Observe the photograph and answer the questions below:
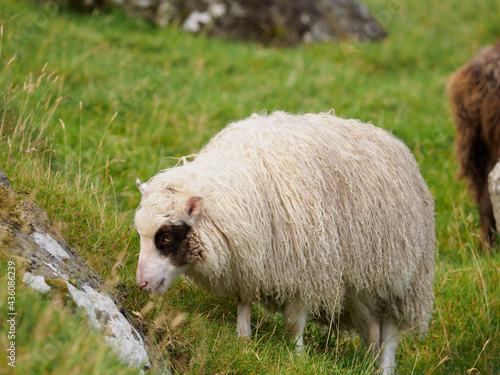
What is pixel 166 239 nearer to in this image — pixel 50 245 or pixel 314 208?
pixel 50 245

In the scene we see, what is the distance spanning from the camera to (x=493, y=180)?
503cm

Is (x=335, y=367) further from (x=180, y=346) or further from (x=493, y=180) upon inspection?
(x=493, y=180)

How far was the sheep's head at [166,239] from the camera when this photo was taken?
3211 millimetres

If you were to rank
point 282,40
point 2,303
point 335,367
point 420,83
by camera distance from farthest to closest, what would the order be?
point 282,40 < point 420,83 < point 335,367 < point 2,303

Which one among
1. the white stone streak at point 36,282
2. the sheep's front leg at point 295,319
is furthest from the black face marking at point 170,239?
the sheep's front leg at point 295,319

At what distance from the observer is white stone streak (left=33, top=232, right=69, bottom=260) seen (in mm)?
2779

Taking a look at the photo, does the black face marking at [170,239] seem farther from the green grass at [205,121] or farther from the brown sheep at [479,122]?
the brown sheep at [479,122]

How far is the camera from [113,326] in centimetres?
266

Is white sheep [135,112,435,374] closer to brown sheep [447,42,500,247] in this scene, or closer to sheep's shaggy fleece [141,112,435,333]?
sheep's shaggy fleece [141,112,435,333]

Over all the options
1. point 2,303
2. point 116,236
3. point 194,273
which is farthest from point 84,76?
point 2,303

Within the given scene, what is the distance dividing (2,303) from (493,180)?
13.4 feet

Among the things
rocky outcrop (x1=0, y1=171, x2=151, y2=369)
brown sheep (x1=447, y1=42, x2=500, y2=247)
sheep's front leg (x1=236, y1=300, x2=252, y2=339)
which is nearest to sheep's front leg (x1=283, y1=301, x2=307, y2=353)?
sheep's front leg (x1=236, y1=300, x2=252, y2=339)

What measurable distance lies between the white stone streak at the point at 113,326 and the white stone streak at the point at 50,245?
21cm

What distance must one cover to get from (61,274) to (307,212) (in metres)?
1.47
